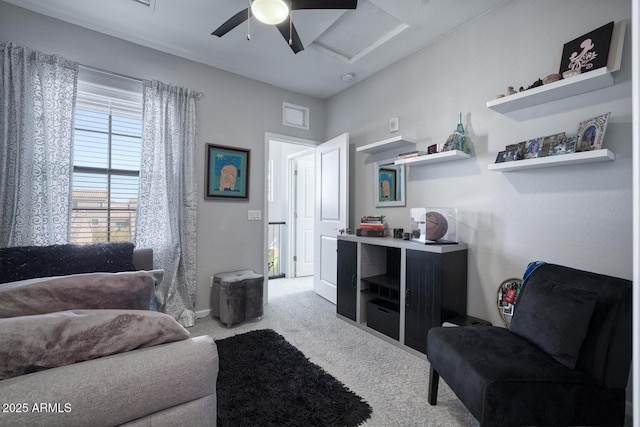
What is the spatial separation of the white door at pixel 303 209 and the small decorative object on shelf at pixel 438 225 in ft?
9.18

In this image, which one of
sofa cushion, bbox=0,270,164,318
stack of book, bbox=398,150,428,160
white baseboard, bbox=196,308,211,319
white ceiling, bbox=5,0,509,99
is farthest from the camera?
white baseboard, bbox=196,308,211,319

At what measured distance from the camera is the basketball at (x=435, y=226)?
247cm

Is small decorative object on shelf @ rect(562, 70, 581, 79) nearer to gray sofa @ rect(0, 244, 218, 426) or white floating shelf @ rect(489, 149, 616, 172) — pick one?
white floating shelf @ rect(489, 149, 616, 172)

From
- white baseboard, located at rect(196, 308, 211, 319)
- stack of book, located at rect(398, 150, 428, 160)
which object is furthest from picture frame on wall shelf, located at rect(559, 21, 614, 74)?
white baseboard, located at rect(196, 308, 211, 319)

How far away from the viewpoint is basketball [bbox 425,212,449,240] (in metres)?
2.47

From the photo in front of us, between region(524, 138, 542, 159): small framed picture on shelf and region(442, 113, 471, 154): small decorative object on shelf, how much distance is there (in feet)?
1.49

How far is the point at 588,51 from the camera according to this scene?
178 cm

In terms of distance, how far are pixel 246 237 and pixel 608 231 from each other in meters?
3.25

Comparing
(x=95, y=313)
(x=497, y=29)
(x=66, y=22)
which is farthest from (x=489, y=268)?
(x=66, y=22)

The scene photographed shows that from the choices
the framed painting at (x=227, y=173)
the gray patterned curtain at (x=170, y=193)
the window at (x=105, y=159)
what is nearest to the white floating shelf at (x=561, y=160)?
the framed painting at (x=227, y=173)

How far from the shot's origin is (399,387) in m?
1.91

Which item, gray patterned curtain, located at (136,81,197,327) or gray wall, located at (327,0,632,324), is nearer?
gray wall, located at (327,0,632,324)

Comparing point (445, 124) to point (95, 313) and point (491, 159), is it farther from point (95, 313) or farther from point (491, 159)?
point (95, 313)

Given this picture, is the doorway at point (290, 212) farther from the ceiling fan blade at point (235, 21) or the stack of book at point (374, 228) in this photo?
the ceiling fan blade at point (235, 21)
